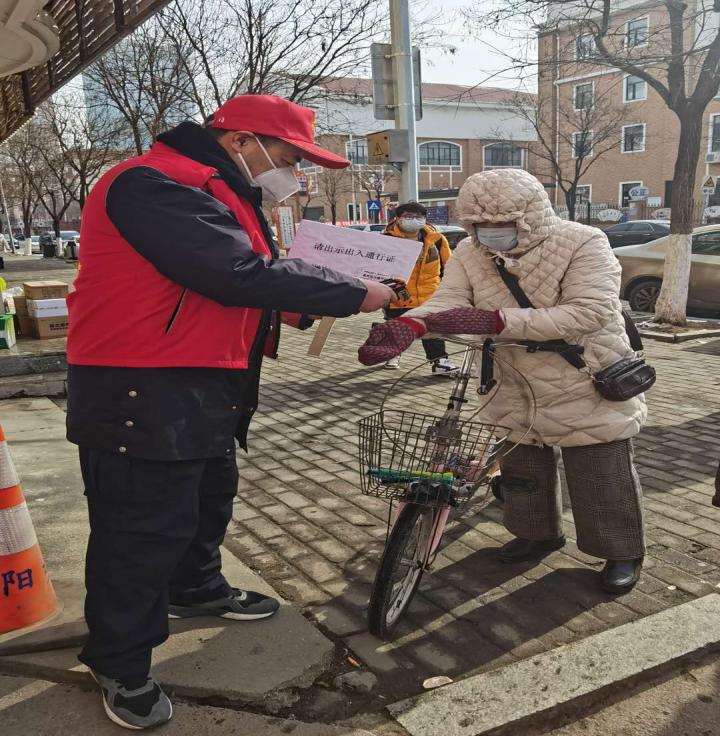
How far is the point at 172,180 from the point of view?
222cm

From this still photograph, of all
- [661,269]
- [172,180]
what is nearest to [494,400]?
[172,180]

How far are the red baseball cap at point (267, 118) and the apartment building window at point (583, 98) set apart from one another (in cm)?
3266

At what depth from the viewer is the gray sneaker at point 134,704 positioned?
2.38m

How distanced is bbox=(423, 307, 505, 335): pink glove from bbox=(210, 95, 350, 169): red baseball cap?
78cm

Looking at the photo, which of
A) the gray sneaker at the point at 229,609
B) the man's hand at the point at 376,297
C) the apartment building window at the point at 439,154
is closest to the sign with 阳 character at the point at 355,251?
the man's hand at the point at 376,297

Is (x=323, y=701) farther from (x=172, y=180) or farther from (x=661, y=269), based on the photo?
(x=661, y=269)

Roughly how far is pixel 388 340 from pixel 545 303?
818mm

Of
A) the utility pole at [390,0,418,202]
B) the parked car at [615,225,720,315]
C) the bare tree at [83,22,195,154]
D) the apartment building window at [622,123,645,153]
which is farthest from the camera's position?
the apartment building window at [622,123,645,153]

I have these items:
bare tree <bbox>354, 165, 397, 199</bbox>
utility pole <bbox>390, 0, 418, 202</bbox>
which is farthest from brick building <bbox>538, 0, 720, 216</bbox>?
utility pole <bbox>390, 0, 418, 202</bbox>

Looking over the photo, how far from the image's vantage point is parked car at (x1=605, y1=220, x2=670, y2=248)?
2267 cm

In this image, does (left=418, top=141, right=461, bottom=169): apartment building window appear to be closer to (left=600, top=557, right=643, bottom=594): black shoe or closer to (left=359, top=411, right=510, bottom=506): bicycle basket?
(left=600, top=557, right=643, bottom=594): black shoe

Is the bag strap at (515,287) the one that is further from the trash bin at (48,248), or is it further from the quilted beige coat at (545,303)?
the trash bin at (48,248)

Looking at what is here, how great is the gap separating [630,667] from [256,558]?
182 centimetres

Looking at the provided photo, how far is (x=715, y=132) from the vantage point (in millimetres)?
43000
